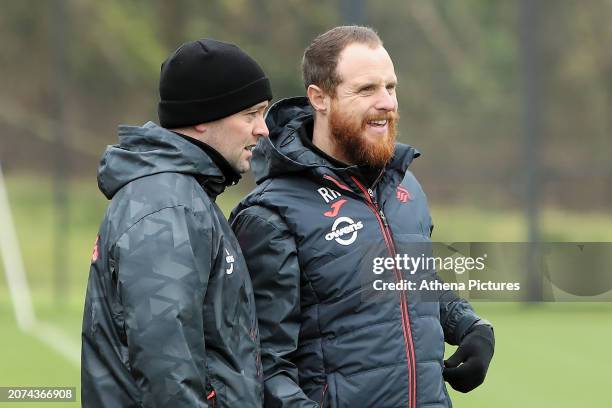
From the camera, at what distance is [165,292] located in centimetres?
215

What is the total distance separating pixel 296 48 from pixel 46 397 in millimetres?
5395

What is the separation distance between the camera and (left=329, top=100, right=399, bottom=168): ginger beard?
2.72m

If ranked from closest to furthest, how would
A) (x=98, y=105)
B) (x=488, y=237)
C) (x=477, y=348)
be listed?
1. (x=477, y=348)
2. (x=488, y=237)
3. (x=98, y=105)

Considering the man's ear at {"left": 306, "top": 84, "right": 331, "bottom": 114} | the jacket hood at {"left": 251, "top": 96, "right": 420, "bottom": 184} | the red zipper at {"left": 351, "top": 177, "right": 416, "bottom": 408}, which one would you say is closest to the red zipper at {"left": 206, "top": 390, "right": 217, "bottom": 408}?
the red zipper at {"left": 351, "top": 177, "right": 416, "bottom": 408}

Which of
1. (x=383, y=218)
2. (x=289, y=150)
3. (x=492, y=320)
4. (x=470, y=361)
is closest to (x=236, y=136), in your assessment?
(x=289, y=150)

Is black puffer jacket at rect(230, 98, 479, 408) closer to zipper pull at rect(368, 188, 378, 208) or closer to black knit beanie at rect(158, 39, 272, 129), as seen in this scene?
zipper pull at rect(368, 188, 378, 208)

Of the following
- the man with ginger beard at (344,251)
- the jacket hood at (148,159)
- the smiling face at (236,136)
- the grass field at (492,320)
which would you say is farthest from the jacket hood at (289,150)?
the grass field at (492,320)

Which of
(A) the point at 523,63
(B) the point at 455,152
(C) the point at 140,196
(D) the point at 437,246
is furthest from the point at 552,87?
(C) the point at 140,196

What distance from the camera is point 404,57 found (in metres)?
10.9

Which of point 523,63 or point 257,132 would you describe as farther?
point 523,63

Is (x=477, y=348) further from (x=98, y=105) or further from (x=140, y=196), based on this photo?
(x=98, y=105)

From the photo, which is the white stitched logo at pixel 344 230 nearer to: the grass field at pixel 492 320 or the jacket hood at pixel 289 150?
the jacket hood at pixel 289 150

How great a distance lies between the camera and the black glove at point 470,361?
278 centimetres

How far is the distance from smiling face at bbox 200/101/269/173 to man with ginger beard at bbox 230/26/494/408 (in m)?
0.23
